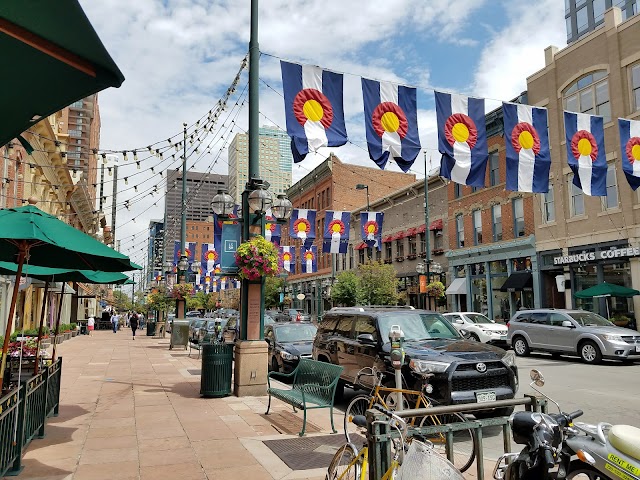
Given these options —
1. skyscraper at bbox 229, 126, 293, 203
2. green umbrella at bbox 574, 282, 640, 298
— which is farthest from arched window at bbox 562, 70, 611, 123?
skyscraper at bbox 229, 126, 293, 203

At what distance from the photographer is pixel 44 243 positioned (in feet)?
22.0

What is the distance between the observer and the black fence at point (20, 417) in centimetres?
504

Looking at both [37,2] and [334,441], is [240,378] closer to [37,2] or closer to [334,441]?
[334,441]

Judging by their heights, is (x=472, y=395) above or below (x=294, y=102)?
below

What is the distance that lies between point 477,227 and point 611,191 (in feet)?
35.1

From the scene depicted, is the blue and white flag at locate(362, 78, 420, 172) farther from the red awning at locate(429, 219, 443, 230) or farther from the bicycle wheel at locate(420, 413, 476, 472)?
the red awning at locate(429, 219, 443, 230)

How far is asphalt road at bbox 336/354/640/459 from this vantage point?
8.55 metres

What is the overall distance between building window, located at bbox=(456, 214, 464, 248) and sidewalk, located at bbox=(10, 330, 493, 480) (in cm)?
2833

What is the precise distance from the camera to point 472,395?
754 centimetres

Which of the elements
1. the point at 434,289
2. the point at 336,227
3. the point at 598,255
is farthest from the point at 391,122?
the point at 434,289

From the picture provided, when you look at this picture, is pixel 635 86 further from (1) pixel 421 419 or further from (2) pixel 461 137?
(1) pixel 421 419

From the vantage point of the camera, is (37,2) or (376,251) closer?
(37,2)

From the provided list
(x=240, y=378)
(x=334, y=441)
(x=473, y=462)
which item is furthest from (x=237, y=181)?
(x=473, y=462)

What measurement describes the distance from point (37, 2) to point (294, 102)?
885 centimetres
